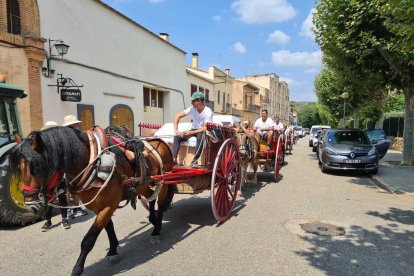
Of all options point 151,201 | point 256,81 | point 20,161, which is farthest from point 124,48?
point 256,81

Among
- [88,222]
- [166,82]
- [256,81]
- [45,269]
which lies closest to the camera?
[45,269]

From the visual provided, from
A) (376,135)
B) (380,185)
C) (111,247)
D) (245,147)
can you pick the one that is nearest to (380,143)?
(376,135)

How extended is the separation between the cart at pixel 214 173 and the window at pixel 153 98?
42.3ft

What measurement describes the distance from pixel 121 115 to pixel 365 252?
13.0 meters

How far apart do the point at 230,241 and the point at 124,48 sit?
1306cm

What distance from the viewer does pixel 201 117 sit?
5758 millimetres

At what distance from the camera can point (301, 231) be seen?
5.27 metres

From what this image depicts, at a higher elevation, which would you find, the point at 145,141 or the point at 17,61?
the point at 17,61

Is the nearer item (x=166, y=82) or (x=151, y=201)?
(x=151, y=201)

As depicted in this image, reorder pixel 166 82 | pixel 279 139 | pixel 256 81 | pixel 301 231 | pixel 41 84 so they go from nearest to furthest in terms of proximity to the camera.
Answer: pixel 301 231, pixel 279 139, pixel 41 84, pixel 166 82, pixel 256 81

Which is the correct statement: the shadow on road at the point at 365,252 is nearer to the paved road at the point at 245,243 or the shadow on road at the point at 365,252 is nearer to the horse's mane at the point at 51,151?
the paved road at the point at 245,243

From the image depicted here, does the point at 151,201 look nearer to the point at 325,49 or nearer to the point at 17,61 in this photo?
the point at 17,61

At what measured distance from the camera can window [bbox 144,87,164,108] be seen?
1858 cm

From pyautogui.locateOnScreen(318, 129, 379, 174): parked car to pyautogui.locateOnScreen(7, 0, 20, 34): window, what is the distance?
36.0 ft
